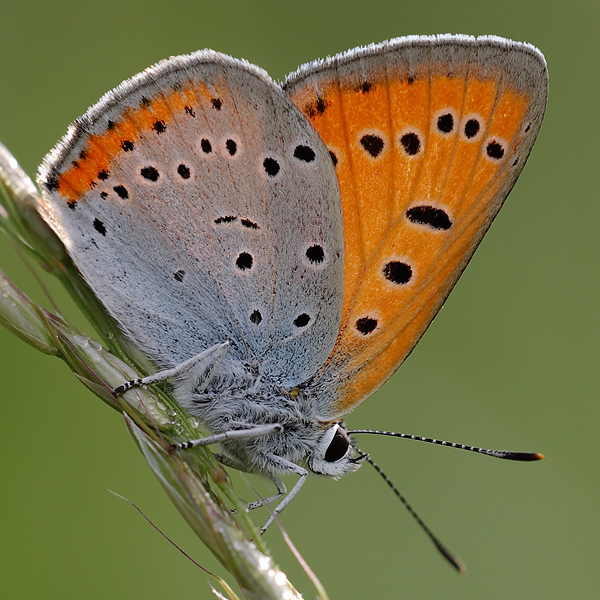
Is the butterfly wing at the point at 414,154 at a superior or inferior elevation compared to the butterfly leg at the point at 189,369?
superior

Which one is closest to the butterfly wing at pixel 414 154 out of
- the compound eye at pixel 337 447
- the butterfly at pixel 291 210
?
the butterfly at pixel 291 210

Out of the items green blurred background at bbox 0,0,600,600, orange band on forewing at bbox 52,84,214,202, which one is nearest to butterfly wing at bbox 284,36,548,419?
orange band on forewing at bbox 52,84,214,202

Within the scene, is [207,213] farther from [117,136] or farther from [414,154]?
[414,154]

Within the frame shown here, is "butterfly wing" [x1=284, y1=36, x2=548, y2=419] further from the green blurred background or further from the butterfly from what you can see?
the green blurred background

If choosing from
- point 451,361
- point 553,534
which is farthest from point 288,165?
point 553,534

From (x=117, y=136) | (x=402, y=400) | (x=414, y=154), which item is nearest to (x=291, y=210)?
(x=414, y=154)

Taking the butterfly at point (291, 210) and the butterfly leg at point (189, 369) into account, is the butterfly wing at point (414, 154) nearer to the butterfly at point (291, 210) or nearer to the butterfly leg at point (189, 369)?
the butterfly at point (291, 210)

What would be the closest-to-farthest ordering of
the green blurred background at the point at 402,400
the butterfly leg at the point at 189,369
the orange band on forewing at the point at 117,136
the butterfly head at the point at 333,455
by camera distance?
the butterfly leg at the point at 189,369 < the orange band on forewing at the point at 117,136 < the butterfly head at the point at 333,455 < the green blurred background at the point at 402,400

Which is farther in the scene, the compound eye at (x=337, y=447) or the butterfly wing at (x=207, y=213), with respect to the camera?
the compound eye at (x=337, y=447)
